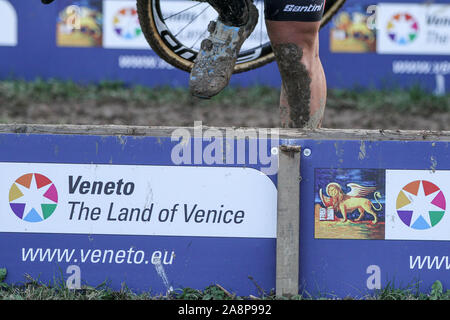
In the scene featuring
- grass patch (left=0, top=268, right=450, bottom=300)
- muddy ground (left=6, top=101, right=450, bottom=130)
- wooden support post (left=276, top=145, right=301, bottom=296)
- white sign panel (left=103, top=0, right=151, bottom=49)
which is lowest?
grass patch (left=0, top=268, right=450, bottom=300)

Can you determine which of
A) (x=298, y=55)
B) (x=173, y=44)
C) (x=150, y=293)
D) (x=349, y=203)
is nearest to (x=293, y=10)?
(x=298, y=55)

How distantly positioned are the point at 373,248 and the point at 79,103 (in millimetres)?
4094

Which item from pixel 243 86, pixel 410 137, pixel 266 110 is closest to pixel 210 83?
pixel 410 137

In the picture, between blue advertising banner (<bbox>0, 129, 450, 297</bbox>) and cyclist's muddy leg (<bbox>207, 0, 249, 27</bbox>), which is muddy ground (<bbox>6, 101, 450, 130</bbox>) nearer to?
cyclist's muddy leg (<bbox>207, 0, 249, 27</bbox>)

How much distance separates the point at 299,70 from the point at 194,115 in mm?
3071

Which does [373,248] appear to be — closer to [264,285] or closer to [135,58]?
[264,285]

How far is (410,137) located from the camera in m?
1.70

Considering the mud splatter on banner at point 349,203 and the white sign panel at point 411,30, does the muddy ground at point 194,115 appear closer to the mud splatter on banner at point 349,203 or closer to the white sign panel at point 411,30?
the white sign panel at point 411,30

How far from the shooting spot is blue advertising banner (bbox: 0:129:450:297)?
66.8 inches

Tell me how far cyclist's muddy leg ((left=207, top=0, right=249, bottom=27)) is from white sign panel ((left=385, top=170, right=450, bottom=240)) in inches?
28.6

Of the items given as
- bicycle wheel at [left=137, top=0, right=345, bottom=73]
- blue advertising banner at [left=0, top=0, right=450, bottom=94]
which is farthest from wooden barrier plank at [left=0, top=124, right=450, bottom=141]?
blue advertising banner at [left=0, top=0, right=450, bottom=94]

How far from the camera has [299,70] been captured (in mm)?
1993
